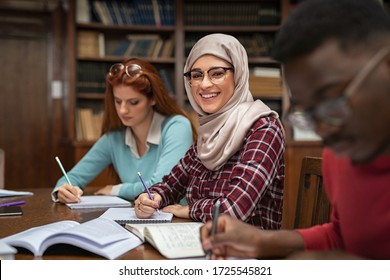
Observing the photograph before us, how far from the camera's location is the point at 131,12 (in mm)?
3688

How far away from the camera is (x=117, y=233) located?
1033 millimetres

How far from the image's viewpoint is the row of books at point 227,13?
3.72 metres

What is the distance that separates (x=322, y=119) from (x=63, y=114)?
3.55 m

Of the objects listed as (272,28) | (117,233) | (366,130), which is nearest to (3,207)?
(117,233)

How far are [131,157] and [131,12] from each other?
1932mm

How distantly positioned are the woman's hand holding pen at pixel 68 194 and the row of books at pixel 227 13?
2.36m

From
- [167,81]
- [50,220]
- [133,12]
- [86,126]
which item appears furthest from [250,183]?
[133,12]

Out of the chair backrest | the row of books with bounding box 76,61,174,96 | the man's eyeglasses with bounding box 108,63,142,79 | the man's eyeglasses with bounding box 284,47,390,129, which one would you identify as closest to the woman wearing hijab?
the chair backrest

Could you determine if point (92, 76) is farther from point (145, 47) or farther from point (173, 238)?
point (173, 238)

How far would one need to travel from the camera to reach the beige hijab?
1.37 m

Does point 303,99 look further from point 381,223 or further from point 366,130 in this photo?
point 381,223

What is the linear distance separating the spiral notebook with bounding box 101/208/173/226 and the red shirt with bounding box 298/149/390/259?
61 cm

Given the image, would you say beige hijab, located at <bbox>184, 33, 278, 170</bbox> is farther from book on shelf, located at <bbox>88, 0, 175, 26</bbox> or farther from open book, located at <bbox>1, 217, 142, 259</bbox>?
book on shelf, located at <bbox>88, 0, 175, 26</bbox>
